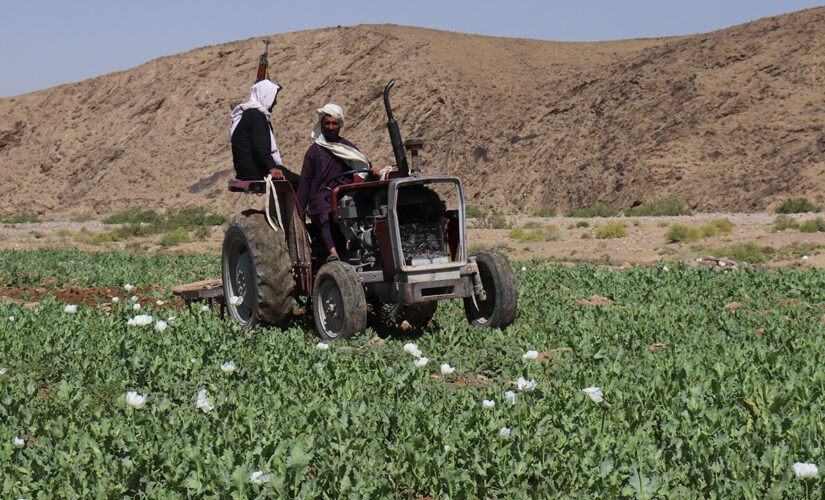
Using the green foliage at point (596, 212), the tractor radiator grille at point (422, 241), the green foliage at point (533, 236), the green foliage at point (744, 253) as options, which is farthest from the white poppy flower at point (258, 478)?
the green foliage at point (596, 212)

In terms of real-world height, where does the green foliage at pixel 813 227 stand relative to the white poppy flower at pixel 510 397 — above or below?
below

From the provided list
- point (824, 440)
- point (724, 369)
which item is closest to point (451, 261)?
point (724, 369)

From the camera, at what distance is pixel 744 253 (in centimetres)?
1614

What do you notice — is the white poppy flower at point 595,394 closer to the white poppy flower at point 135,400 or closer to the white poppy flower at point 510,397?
the white poppy flower at point 510,397

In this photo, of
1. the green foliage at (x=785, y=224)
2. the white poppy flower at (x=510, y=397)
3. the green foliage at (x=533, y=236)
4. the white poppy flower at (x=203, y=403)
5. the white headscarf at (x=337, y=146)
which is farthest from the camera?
the green foliage at (x=533, y=236)

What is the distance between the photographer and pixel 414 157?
6.23 m

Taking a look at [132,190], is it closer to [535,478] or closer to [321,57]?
[321,57]

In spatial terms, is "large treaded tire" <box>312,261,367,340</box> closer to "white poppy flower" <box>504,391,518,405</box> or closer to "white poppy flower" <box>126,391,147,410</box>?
"white poppy flower" <box>504,391,518,405</box>

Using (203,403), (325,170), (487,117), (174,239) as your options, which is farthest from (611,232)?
(487,117)

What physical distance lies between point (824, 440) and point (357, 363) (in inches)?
114

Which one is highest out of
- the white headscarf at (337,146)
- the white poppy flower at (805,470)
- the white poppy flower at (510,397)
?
the white headscarf at (337,146)

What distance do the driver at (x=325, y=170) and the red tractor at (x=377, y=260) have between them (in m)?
0.12

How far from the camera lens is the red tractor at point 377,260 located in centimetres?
612

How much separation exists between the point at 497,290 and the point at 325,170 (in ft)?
6.12
